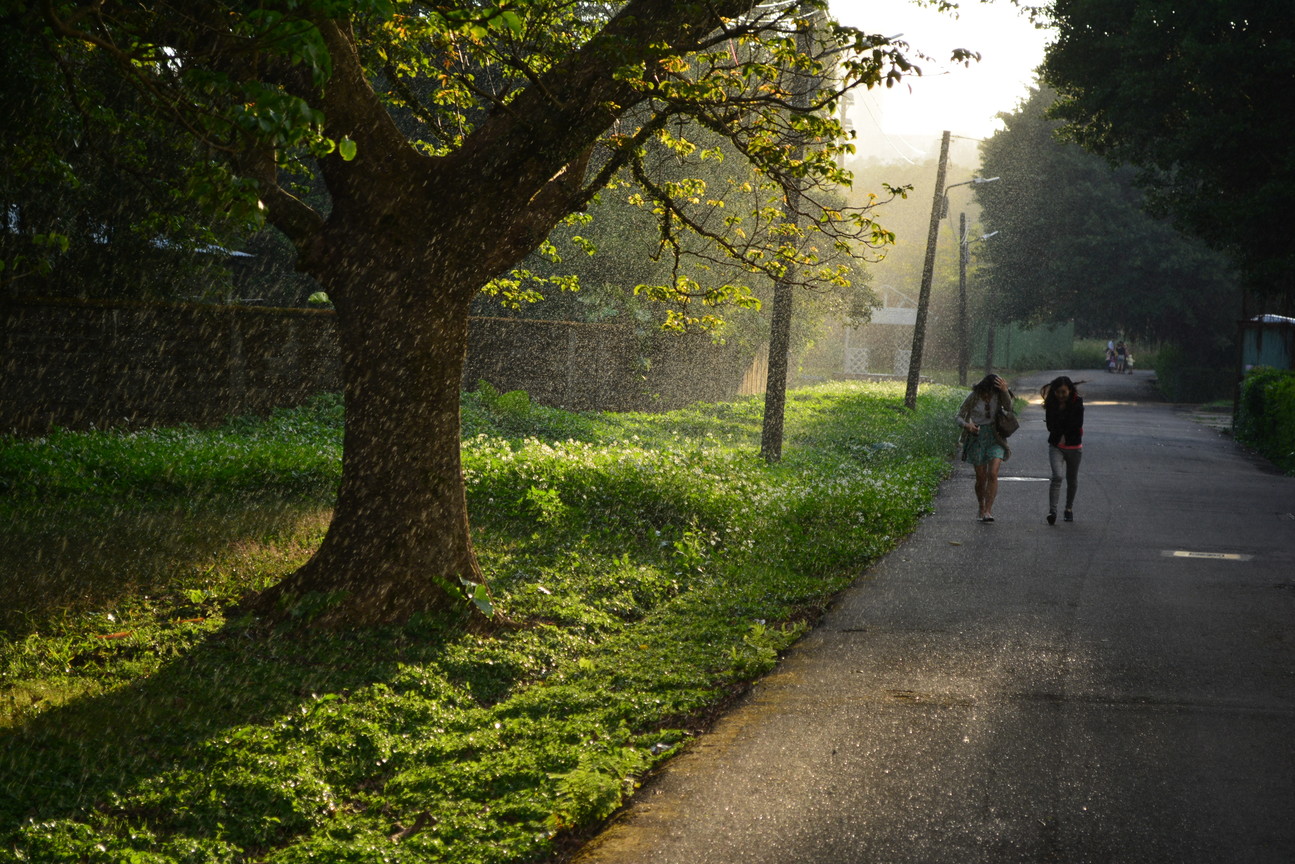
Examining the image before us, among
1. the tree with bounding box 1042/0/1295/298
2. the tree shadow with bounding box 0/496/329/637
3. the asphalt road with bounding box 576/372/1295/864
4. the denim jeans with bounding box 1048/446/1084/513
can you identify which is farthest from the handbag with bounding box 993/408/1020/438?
the tree with bounding box 1042/0/1295/298

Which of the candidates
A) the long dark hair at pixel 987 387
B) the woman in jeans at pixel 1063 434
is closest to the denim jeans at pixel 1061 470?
the woman in jeans at pixel 1063 434

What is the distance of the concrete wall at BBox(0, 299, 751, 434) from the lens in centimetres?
1403

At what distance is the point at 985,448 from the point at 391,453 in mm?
7899

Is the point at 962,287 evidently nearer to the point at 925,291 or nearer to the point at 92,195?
the point at 925,291

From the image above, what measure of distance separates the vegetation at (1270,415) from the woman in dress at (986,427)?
29.6 ft

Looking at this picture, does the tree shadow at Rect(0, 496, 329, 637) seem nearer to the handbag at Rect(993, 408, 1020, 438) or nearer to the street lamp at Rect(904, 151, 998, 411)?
the handbag at Rect(993, 408, 1020, 438)

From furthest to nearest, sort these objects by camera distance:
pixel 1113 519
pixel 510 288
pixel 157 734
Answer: pixel 1113 519 < pixel 510 288 < pixel 157 734

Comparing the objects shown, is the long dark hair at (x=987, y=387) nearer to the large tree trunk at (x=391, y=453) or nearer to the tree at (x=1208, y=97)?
the large tree trunk at (x=391, y=453)

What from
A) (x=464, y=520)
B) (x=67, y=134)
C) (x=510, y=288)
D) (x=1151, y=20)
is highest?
(x=1151, y=20)

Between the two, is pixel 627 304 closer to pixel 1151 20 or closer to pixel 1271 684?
pixel 1151 20

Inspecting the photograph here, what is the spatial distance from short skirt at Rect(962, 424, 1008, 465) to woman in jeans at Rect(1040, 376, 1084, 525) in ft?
1.91

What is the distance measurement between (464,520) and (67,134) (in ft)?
17.5

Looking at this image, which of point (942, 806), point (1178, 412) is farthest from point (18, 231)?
point (1178, 412)

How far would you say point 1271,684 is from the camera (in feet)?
21.6
